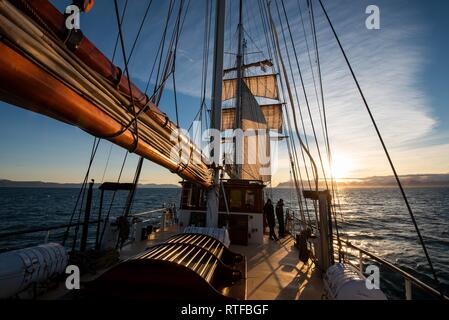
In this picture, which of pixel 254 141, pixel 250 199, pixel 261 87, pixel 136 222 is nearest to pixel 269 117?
pixel 261 87

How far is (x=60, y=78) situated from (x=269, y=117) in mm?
42270

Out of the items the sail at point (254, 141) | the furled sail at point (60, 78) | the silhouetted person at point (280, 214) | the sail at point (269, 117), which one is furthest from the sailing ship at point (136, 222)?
the sail at point (269, 117)

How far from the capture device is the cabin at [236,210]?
1002cm

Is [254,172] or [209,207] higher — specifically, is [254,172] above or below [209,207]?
above

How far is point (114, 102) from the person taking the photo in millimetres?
1956

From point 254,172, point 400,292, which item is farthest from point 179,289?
point 254,172

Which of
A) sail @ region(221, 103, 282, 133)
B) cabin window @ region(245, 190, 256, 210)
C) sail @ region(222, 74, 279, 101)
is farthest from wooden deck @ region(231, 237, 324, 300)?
sail @ region(222, 74, 279, 101)

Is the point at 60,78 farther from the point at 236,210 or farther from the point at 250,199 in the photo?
the point at 250,199

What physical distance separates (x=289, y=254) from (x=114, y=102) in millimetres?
8262

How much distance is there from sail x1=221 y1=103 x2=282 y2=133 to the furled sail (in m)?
38.2

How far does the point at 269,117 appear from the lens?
4191 centimetres

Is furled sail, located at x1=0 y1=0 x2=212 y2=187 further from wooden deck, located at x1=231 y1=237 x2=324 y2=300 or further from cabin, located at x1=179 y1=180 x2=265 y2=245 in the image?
cabin, located at x1=179 y1=180 x2=265 y2=245
